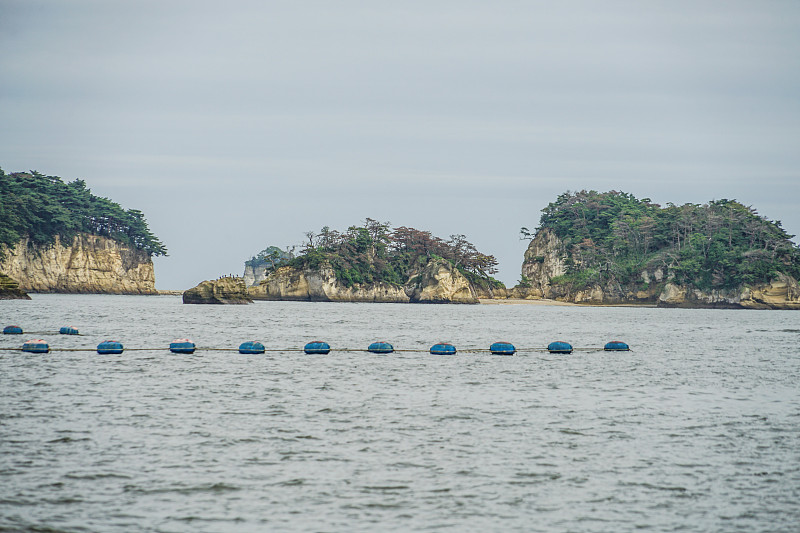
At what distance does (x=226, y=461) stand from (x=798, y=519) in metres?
13.4

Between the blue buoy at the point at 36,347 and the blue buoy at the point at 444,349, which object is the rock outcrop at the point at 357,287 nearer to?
the blue buoy at the point at 444,349

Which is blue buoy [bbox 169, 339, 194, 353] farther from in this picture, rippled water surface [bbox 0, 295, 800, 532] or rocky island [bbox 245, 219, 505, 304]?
rocky island [bbox 245, 219, 505, 304]

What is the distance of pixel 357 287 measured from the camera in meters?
189

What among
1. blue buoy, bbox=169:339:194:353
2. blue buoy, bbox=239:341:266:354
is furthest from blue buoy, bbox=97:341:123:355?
blue buoy, bbox=239:341:266:354

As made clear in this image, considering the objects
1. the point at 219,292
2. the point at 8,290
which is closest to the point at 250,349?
the point at 219,292

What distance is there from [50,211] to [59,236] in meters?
9.02

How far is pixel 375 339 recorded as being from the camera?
213ft

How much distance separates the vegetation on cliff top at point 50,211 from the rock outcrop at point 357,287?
41992mm

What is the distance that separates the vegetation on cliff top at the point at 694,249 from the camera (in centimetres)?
15675

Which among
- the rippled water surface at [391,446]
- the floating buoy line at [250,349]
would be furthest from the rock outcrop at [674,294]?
the rippled water surface at [391,446]

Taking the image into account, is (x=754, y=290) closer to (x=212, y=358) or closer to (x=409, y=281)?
(x=409, y=281)

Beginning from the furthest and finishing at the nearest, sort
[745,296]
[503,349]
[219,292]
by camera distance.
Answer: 1. [745,296]
2. [219,292]
3. [503,349]

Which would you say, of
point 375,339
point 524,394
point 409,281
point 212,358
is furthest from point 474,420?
point 409,281

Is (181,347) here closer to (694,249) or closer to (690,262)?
(690,262)
